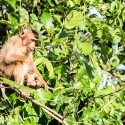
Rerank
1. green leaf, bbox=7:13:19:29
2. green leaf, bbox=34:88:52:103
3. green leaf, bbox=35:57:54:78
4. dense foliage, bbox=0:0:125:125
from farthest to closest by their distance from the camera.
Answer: green leaf, bbox=7:13:19:29
green leaf, bbox=35:57:54:78
dense foliage, bbox=0:0:125:125
green leaf, bbox=34:88:52:103

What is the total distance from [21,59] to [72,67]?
74 centimetres

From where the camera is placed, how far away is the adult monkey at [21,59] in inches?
194

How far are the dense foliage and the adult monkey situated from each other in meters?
0.10

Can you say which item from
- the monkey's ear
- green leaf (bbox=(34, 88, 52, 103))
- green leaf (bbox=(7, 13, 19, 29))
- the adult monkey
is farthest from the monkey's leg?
green leaf (bbox=(34, 88, 52, 103))

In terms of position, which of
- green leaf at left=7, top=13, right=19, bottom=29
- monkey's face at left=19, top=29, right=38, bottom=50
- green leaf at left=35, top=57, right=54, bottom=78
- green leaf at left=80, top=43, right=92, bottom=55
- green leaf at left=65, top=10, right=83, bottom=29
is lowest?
green leaf at left=35, top=57, right=54, bottom=78

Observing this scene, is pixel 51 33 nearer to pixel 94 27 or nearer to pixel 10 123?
pixel 94 27

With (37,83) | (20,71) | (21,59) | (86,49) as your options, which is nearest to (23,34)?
(21,59)

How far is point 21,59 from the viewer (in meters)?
5.09

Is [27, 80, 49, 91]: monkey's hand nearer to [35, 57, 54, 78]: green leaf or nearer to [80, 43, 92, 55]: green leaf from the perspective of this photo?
[35, 57, 54, 78]: green leaf

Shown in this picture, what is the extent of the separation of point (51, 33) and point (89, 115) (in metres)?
1.16

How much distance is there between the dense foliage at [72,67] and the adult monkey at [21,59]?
0.10 m

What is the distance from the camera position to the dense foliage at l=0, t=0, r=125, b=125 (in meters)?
3.88

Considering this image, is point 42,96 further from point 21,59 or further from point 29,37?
point 29,37

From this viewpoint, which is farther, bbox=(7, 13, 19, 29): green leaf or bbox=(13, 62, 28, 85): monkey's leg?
bbox=(13, 62, 28, 85): monkey's leg
